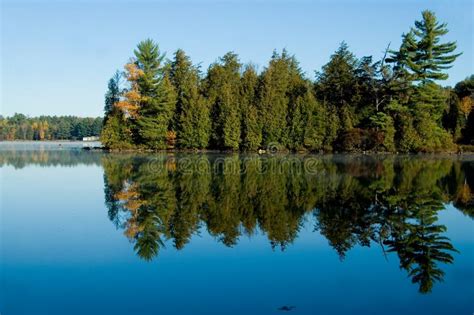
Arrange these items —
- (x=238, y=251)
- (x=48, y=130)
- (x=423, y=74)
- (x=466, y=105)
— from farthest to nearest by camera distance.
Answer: (x=48, y=130)
(x=466, y=105)
(x=423, y=74)
(x=238, y=251)

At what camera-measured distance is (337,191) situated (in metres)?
15.0

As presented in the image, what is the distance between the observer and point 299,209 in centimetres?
1180

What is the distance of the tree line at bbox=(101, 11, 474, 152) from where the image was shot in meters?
39.6

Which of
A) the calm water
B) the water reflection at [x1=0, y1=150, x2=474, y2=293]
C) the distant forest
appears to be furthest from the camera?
the distant forest

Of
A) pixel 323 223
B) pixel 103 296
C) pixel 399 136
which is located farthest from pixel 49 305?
pixel 399 136

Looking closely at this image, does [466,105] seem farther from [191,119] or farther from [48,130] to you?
[48,130]

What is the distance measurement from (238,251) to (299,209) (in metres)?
4.09

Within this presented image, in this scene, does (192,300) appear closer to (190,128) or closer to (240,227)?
(240,227)

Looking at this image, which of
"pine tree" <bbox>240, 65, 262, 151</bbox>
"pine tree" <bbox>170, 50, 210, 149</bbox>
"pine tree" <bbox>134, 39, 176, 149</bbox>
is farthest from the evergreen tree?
"pine tree" <bbox>134, 39, 176, 149</bbox>

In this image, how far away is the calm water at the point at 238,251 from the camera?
580cm

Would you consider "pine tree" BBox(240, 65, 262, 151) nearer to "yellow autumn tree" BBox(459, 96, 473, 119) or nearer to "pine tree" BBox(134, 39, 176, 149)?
"pine tree" BBox(134, 39, 176, 149)

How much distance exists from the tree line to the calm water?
2586 cm

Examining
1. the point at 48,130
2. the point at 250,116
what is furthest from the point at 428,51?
the point at 48,130

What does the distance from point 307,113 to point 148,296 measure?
38174 mm
